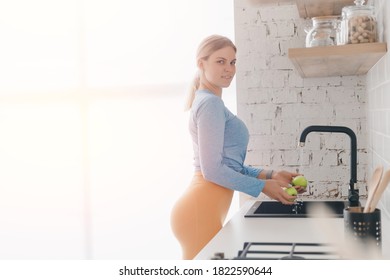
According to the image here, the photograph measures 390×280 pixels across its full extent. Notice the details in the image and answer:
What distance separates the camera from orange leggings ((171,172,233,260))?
167cm

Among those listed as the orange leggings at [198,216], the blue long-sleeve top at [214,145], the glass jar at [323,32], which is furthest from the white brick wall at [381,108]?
the orange leggings at [198,216]

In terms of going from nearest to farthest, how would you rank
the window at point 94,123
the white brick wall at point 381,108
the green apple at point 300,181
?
the white brick wall at point 381,108 → the green apple at point 300,181 → the window at point 94,123

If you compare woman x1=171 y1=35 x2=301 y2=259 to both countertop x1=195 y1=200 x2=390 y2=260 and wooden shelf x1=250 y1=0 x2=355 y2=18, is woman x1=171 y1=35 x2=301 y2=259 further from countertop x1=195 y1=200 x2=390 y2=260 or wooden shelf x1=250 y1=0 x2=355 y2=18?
wooden shelf x1=250 y1=0 x2=355 y2=18

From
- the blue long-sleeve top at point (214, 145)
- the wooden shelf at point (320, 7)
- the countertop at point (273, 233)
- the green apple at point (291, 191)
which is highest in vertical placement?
the wooden shelf at point (320, 7)

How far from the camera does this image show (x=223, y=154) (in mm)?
1771

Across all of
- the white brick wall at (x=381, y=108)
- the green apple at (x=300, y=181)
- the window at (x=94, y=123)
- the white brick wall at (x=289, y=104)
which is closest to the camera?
the white brick wall at (x=381, y=108)

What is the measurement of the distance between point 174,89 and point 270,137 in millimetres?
476

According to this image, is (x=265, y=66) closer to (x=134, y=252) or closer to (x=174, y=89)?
(x=174, y=89)

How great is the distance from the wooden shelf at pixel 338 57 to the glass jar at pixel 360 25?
47 millimetres

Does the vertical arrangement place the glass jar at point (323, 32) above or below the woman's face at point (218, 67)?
above

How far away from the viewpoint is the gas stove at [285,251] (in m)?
1.03

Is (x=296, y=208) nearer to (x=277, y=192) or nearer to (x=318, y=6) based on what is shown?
(x=277, y=192)

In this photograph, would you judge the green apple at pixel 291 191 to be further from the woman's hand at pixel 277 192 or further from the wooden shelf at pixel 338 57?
the wooden shelf at pixel 338 57

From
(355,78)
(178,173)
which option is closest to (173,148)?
(178,173)
